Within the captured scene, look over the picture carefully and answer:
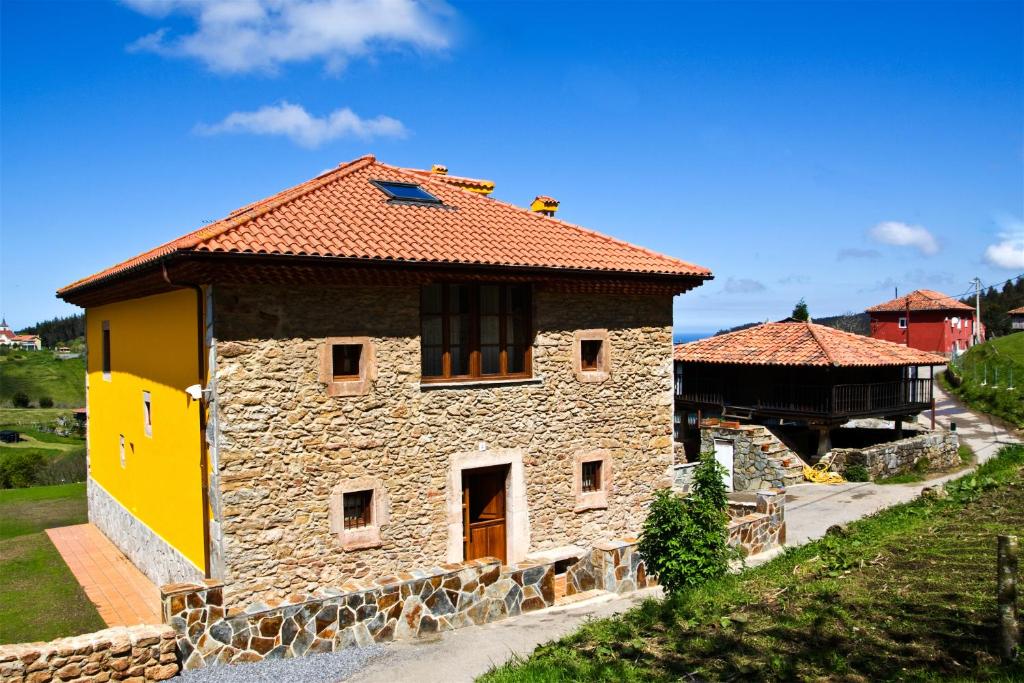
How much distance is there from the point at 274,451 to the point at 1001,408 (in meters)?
38.1

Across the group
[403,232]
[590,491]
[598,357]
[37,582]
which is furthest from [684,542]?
[37,582]

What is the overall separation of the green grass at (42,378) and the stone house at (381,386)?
86.4 meters

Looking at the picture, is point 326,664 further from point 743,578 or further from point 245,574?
point 743,578

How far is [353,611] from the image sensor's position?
1027 cm

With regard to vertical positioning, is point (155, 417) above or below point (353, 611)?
above

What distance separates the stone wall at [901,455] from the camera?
2356cm

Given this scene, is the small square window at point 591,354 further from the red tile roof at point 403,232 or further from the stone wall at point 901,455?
the stone wall at point 901,455

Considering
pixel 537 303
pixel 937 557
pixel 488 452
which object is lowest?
pixel 937 557

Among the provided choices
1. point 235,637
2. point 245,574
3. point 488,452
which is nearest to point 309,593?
point 245,574

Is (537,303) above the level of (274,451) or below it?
above

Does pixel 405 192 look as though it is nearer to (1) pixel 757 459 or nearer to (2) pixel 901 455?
(1) pixel 757 459

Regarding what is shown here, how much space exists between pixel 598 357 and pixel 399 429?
4.43m

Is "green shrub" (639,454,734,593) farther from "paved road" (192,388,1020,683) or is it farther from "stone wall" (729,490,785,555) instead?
"stone wall" (729,490,785,555)

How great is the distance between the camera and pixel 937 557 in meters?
10.1
